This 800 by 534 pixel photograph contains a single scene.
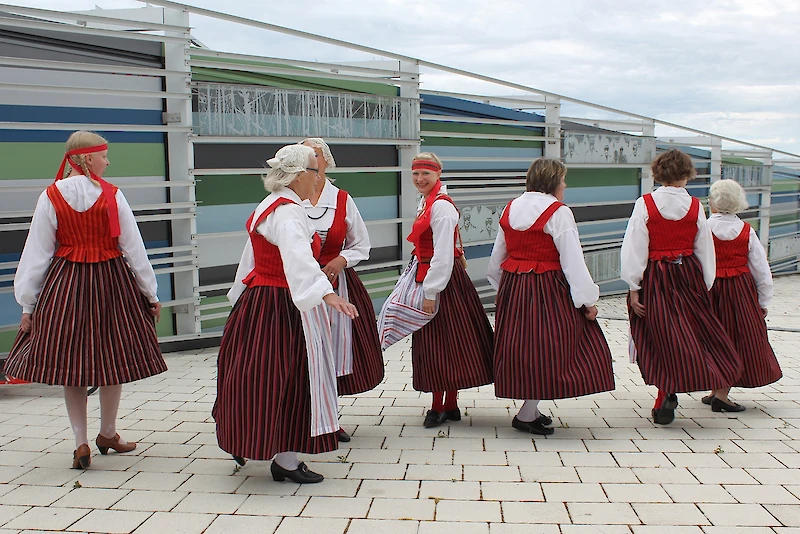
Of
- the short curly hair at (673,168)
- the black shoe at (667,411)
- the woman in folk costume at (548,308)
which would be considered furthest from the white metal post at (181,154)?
the black shoe at (667,411)

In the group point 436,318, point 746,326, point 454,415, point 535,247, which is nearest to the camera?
point 535,247

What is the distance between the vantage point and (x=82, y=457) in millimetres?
3844

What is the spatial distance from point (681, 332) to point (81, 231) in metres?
3.17

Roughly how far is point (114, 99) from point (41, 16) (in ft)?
2.58

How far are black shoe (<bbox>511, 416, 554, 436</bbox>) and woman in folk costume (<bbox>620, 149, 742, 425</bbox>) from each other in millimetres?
659

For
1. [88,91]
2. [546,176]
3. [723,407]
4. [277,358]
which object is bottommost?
[723,407]

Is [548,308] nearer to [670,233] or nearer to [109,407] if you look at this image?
[670,233]

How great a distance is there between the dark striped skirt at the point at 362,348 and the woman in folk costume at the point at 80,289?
3.45 ft

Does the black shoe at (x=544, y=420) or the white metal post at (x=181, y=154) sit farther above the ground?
the white metal post at (x=181, y=154)

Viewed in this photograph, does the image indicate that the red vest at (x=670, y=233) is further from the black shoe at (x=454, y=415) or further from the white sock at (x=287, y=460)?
the white sock at (x=287, y=460)

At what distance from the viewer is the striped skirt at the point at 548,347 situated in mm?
4219

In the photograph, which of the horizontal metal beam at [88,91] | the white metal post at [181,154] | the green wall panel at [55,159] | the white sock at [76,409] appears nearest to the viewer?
the white sock at [76,409]

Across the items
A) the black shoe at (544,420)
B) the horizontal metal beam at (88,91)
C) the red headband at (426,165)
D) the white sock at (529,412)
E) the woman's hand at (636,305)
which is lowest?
the black shoe at (544,420)

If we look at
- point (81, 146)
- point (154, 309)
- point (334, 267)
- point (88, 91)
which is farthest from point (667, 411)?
point (88, 91)
